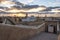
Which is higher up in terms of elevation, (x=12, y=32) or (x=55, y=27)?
(x=12, y=32)

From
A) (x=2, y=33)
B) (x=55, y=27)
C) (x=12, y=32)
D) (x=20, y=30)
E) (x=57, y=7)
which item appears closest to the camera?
(x=2, y=33)

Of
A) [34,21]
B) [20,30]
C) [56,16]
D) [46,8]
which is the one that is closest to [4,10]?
[34,21]

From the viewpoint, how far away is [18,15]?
3867 millimetres

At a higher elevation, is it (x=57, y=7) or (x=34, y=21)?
(x=57, y=7)

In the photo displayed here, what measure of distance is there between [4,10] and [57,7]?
1.68m

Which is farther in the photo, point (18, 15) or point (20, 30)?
point (18, 15)

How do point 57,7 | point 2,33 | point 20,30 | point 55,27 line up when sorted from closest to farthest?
point 2,33
point 20,30
point 55,27
point 57,7

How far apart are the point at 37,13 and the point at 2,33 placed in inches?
117

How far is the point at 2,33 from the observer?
85 centimetres

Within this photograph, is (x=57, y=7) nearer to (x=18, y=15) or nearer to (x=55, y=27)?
(x=55, y=27)

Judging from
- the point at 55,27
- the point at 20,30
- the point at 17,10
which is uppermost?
the point at 17,10

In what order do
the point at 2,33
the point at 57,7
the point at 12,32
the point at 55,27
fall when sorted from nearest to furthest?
the point at 2,33 → the point at 12,32 → the point at 55,27 → the point at 57,7

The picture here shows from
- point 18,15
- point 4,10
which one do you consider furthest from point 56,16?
point 4,10

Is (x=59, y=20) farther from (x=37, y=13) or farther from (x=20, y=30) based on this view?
(x=20, y=30)
